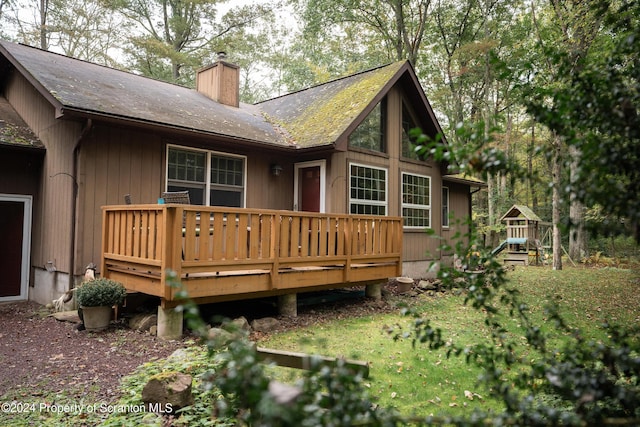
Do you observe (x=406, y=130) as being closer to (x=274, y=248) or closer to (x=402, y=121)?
(x=402, y=121)

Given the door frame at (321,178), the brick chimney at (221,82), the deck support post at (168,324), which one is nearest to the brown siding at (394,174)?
the door frame at (321,178)

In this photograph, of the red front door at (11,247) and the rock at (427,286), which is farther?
the rock at (427,286)

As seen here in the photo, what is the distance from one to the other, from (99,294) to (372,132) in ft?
23.4

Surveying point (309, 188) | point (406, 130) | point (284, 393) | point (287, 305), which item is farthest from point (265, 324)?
point (406, 130)

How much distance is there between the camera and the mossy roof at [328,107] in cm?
934

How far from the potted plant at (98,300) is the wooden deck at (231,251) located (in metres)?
0.31

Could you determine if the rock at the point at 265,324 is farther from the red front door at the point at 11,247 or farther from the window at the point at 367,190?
the red front door at the point at 11,247

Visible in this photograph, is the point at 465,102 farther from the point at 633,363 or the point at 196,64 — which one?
the point at 633,363

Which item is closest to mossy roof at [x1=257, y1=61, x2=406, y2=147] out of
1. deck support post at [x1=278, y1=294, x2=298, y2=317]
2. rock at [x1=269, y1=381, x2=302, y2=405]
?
deck support post at [x1=278, y1=294, x2=298, y2=317]

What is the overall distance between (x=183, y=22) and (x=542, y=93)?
2158cm

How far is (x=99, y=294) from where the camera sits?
570 centimetres

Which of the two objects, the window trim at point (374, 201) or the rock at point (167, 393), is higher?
the window trim at point (374, 201)

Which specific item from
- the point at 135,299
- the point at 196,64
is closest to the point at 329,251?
the point at 135,299

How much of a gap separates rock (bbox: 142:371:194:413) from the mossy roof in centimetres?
599
